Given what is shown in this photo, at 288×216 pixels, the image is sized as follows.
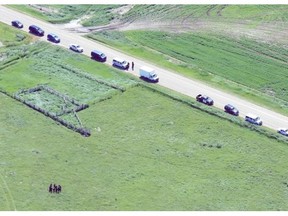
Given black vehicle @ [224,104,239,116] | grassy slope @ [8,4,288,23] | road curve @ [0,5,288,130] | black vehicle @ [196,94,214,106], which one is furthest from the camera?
grassy slope @ [8,4,288,23]

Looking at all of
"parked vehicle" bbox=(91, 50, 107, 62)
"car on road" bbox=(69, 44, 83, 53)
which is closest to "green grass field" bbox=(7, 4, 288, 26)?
"car on road" bbox=(69, 44, 83, 53)

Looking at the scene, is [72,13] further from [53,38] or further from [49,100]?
[49,100]

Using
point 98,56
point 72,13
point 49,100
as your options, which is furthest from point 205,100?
point 72,13

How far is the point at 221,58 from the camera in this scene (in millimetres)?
159250

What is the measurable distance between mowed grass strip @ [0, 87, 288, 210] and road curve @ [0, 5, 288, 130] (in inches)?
214

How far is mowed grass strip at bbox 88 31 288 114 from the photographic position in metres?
149

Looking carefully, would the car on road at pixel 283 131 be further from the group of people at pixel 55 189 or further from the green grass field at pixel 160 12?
the green grass field at pixel 160 12

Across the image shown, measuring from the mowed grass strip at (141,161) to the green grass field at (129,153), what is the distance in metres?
0.16

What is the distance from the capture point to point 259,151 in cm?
12962

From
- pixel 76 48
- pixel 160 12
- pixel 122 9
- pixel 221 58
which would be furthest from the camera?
pixel 122 9

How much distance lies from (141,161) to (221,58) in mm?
41287

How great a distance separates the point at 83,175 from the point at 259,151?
30033mm

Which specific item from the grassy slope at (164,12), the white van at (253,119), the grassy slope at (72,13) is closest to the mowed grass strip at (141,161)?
the white van at (253,119)

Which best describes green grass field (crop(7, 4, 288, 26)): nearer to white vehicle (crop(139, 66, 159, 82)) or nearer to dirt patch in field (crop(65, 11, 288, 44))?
dirt patch in field (crop(65, 11, 288, 44))
